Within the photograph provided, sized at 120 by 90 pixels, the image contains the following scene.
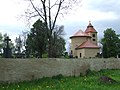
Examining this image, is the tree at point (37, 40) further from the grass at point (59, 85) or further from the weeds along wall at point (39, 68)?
the grass at point (59, 85)

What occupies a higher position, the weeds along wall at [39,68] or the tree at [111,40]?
the tree at [111,40]

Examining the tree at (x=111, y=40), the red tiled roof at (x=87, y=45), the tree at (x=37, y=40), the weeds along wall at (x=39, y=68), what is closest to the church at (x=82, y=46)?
the red tiled roof at (x=87, y=45)

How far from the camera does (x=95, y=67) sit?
26.5m

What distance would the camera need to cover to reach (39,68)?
19.0 meters

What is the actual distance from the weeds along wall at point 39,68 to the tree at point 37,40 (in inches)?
1093

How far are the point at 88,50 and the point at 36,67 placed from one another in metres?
74.8

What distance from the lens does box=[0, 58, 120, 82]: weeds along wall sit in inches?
659

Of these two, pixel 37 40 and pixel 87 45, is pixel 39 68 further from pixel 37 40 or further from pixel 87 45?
pixel 87 45

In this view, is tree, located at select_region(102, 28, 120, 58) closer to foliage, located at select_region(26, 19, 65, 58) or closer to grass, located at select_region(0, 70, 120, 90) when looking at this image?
foliage, located at select_region(26, 19, 65, 58)

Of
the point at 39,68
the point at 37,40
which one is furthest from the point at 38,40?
the point at 39,68

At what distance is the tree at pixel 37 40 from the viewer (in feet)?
176

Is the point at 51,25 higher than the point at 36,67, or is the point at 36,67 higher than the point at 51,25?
the point at 51,25

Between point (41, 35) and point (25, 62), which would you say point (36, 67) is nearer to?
point (25, 62)

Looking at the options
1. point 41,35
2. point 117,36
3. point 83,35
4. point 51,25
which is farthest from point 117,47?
point 51,25
